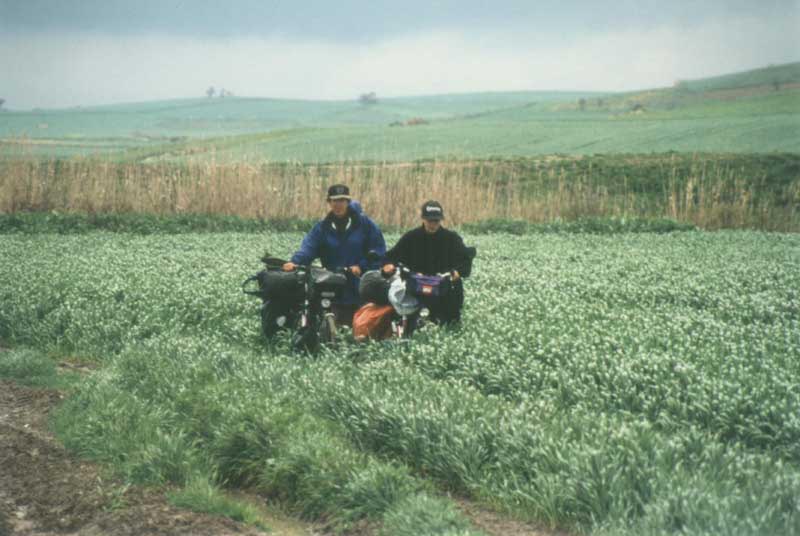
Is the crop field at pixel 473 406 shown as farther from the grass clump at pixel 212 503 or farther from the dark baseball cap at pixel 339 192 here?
the dark baseball cap at pixel 339 192

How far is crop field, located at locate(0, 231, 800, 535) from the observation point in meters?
Answer: 5.91

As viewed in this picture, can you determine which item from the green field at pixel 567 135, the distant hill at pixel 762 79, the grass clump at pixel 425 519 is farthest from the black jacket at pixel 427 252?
the distant hill at pixel 762 79

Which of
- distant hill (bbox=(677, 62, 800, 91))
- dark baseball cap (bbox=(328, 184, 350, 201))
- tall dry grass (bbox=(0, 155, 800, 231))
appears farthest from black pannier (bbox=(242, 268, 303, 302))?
distant hill (bbox=(677, 62, 800, 91))

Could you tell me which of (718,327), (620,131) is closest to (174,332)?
(718,327)

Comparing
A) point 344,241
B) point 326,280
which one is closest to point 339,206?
point 344,241

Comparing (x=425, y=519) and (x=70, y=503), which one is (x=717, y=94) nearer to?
(x=425, y=519)

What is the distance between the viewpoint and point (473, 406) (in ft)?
24.4

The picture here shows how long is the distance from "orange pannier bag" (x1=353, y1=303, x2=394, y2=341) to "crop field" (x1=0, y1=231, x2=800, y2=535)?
186mm

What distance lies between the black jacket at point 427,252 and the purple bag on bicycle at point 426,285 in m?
0.47

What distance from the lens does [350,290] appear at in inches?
432

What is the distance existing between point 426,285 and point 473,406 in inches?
97.1

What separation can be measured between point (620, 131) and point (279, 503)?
69.8 meters

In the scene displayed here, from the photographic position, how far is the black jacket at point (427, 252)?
1020cm

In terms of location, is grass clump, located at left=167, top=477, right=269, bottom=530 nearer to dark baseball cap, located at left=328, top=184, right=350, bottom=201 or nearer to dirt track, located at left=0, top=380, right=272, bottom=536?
dirt track, located at left=0, top=380, right=272, bottom=536
